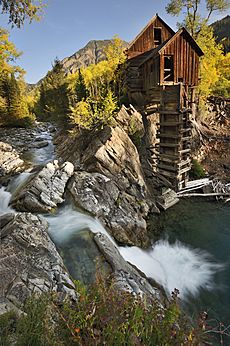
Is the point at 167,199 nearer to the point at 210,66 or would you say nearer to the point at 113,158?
the point at 113,158

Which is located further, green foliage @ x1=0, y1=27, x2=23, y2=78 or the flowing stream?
green foliage @ x1=0, y1=27, x2=23, y2=78

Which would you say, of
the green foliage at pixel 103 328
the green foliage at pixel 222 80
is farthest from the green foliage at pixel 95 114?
the green foliage at pixel 222 80

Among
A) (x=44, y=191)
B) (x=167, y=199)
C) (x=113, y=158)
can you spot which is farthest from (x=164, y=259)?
(x=44, y=191)

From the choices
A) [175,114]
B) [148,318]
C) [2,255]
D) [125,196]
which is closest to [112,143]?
[125,196]

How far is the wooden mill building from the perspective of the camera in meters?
13.5

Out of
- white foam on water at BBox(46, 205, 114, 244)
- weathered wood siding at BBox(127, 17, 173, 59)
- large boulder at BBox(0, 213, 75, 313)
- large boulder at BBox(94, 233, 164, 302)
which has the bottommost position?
large boulder at BBox(94, 233, 164, 302)

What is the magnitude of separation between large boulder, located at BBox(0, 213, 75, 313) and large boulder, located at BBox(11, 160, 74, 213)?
1847mm

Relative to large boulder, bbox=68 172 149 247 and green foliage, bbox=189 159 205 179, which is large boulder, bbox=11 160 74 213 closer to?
large boulder, bbox=68 172 149 247

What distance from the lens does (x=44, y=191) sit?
960cm

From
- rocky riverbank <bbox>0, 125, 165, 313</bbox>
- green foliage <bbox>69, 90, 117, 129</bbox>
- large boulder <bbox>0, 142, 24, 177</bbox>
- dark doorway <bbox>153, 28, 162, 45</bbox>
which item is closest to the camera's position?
rocky riverbank <bbox>0, 125, 165, 313</bbox>

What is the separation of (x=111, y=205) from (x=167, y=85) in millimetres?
9550

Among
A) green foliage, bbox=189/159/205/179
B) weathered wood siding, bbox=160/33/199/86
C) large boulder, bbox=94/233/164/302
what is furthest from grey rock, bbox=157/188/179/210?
weathered wood siding, bbox=160/33/199/86

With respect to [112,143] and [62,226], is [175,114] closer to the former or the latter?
[112,143]

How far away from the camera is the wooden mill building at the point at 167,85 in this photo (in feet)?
44.2
